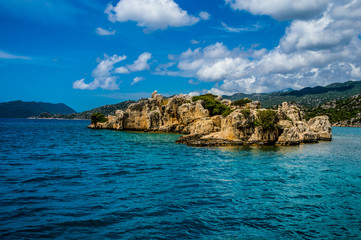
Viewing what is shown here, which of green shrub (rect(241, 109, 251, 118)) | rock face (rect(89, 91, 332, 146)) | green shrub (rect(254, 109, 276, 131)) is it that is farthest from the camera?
green shrub (rect(254, 109, 276, 131))

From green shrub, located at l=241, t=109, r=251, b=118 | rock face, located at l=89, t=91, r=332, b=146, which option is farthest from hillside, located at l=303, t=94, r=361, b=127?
green shrub, located at l=241, t=109, r=251, b=118

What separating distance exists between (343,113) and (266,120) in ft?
468

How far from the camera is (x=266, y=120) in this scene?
1897 inches

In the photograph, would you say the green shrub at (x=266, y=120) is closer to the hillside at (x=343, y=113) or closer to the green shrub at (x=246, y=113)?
the green shrub at (x=246, y=113)

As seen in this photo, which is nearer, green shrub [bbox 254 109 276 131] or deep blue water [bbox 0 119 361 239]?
deep blue water [bbox 0 119 361 239]

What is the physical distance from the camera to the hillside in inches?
5901

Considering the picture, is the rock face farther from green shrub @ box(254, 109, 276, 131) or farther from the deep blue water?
the deep blue water

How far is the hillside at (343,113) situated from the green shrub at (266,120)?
113142 mm

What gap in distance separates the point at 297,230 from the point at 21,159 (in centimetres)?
2871

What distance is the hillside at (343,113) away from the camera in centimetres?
14988

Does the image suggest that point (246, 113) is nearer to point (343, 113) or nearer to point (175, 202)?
point (175, 202)

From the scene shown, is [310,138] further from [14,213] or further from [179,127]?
[14,213]

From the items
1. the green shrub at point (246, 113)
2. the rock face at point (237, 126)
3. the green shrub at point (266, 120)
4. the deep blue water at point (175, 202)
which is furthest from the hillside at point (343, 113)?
the deep blue water at point (175, 202)

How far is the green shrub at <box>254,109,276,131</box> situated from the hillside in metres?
113
